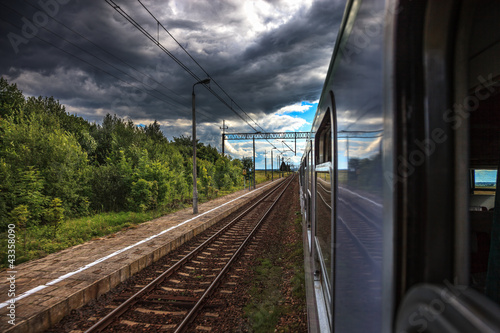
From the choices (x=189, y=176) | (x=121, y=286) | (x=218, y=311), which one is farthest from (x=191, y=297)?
(x=189, y=176)

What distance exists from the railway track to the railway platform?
0.69 meters

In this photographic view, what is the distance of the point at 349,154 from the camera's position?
148 centimetres

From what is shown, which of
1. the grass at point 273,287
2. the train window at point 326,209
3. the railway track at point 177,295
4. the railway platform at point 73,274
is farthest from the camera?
the grass at point 273,287

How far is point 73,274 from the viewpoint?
6.10m

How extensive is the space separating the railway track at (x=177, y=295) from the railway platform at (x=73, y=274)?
2.27ft

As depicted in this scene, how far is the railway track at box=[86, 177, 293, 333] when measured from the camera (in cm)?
464

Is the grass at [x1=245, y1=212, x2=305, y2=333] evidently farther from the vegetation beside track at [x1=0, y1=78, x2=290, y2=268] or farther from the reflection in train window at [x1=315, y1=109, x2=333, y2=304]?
the vegetation beside track at [x1=0, y1=78, x2=290, y2=268]

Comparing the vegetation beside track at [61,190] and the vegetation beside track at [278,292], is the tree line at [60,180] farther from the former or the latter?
the vegetation beside track at [278,292]

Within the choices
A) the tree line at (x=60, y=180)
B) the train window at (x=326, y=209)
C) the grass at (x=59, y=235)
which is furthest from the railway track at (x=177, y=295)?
the tree line at (x=60, y=180)

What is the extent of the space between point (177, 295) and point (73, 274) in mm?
2439

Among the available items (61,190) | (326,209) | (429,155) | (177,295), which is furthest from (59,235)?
(429,155)

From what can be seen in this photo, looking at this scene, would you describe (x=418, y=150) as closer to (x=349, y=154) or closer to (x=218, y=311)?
(x=349, y=154)

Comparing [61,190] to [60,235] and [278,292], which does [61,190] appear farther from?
[278,292]

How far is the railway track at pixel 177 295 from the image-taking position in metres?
4.64
